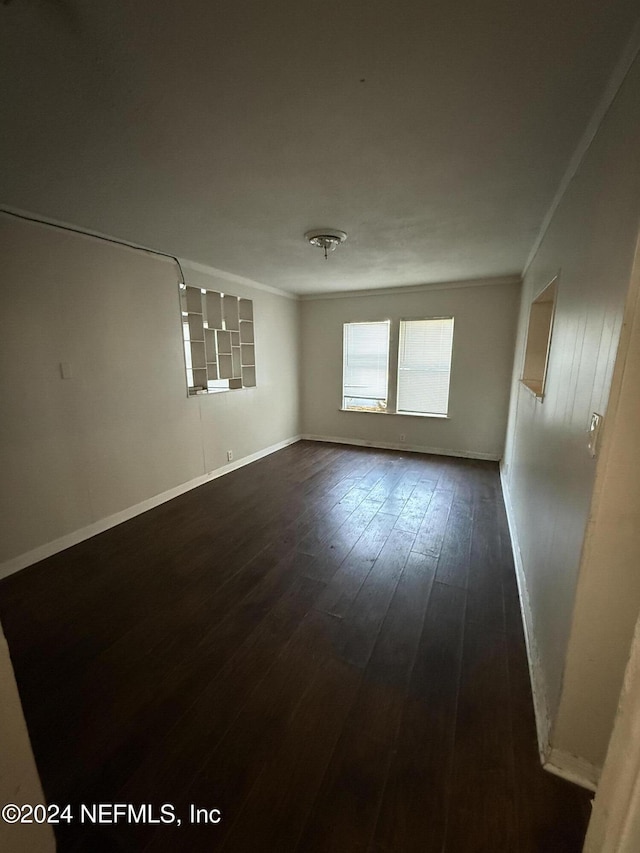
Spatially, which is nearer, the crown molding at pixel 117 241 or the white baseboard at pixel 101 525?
the crown molding at pixel 117 241

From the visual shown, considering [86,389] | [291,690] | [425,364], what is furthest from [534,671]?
[425,364]

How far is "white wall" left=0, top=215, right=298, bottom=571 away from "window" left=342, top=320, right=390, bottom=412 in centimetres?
216

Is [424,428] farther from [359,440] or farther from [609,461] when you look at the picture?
[609,461]

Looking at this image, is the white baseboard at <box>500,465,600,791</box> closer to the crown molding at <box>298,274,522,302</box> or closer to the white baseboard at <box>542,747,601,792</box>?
the white baseboard at <box>542,747,601,792</box>

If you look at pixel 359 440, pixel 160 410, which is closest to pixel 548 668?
pixel 160 410

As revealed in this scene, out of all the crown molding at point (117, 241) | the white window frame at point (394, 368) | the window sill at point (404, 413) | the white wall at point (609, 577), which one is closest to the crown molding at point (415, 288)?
the white window frame at point (394, 368)

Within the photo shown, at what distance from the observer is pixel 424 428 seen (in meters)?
5.16

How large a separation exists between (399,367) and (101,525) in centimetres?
419

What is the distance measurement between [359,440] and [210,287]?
3.16 m

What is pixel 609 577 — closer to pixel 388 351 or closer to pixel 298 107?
pixel 298 107

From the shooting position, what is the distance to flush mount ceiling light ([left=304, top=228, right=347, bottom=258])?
8.79 ft

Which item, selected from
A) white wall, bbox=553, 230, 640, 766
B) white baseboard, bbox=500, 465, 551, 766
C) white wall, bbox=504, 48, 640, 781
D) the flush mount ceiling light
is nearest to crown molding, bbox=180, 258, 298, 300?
the flush mount ceiling light

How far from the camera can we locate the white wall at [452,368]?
451 centimetres

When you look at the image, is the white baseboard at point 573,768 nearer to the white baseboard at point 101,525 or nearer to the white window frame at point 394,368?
the white baseboard at point 101,525
